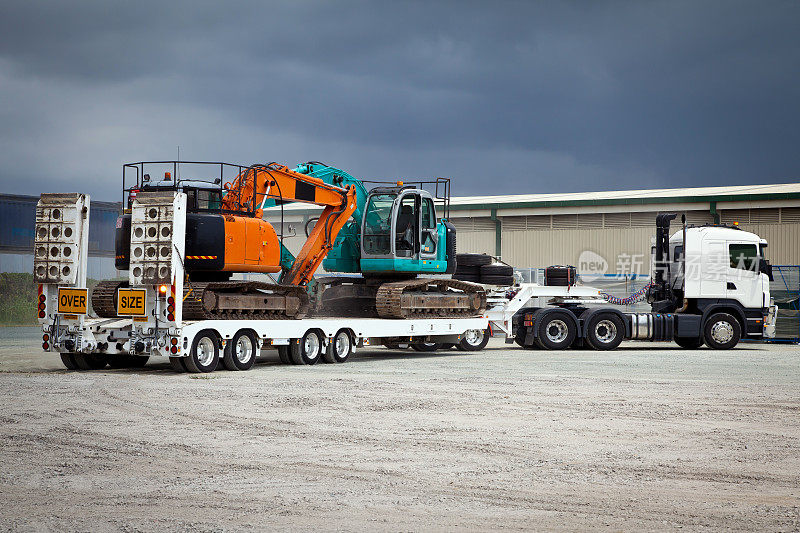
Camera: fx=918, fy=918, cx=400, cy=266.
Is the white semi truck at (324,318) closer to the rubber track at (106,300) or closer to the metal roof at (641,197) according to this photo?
the rubber track at (106,300)

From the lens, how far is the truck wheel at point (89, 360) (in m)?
18.1

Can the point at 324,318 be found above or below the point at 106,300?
below

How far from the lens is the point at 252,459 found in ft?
29.3

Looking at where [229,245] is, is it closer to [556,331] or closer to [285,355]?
[285,355]

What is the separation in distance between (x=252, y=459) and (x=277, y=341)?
972cm

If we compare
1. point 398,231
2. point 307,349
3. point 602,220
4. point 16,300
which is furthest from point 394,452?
point 16,300

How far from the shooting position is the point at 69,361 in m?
18.2

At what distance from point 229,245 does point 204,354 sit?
7.52ft

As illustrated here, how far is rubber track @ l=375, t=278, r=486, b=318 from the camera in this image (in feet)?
70.4

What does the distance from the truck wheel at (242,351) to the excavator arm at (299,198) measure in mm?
2829

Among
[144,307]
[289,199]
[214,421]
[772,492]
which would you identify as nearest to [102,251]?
[289,199]

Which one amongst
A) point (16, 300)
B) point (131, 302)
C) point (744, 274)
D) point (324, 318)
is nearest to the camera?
point (131, 302)

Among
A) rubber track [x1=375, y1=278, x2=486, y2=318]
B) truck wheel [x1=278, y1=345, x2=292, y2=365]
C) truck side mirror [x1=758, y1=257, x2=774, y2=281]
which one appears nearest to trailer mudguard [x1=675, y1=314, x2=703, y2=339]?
truck side mirror [x1=758, y1=257, x2=774, y2=281]

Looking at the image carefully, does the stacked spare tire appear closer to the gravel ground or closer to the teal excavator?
the teal excavator
